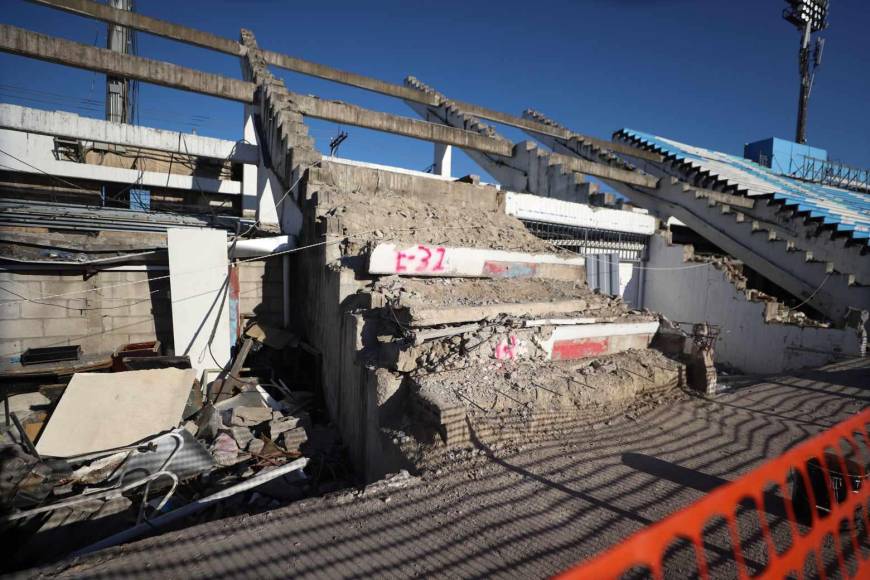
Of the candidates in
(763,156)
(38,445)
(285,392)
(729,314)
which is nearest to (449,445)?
(285,392)

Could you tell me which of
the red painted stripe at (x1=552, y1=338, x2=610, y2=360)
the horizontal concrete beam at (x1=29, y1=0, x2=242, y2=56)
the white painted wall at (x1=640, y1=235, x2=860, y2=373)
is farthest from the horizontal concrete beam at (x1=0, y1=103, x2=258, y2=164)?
the white painted wall at (x1=640, y1=235, x2=860, y2=373)

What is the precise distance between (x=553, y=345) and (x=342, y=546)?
4.05m

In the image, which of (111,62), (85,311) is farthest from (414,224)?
(111,62)

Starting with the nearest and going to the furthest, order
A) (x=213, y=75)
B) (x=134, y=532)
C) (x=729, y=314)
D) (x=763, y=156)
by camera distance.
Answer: (x=134, y=532), (x=213, y=75), (x=729, y=314), (x=763, y=156)

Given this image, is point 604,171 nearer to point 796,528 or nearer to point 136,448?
point 796,528

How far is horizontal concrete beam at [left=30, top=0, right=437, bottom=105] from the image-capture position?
Result: 34.3 ft

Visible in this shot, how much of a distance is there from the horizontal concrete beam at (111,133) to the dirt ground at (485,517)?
9.92 m

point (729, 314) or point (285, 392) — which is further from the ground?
point (729, 314)

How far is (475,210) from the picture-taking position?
9.73m

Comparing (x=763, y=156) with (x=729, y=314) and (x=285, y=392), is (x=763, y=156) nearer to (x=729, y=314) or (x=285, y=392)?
(x=729, y=314)

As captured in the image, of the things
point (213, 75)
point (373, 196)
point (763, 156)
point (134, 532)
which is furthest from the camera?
point (763, 156)

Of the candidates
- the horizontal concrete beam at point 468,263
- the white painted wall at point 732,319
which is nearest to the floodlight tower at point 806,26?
the white painted wall at point 732,319

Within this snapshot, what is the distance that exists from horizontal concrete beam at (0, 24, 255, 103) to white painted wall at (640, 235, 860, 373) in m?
13.5

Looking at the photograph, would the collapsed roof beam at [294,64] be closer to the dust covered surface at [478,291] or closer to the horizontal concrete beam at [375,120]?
the horizontal concrete beam at [375,120]
